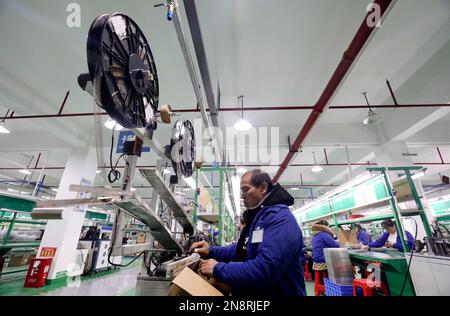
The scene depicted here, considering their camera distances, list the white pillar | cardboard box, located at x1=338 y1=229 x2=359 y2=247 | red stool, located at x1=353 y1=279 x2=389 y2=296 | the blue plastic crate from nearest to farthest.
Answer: red stool, located at x1=353 y1=279 x2=389 y2=296, the blue plastic crate, the white pillar, cardboard box, located at x1=338 y1=229 x2=359 y2=247

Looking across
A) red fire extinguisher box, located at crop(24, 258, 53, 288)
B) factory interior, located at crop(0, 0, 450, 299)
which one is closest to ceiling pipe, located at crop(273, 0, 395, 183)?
factory interior, located at crop(0, 0, 450, 299)

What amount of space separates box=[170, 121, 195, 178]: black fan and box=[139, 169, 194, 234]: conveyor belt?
0.34 metres

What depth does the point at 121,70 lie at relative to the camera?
1.17 m

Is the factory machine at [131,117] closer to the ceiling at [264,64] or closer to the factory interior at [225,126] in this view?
the factory interior at [225,126]

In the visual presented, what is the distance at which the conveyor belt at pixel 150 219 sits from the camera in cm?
114

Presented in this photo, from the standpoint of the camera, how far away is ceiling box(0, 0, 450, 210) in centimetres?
277

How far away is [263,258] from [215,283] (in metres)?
0.36

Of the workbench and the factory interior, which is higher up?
the factory interior

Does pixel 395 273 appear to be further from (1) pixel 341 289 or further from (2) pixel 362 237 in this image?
(2) pixel 362 237

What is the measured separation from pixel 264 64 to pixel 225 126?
7.18 ft

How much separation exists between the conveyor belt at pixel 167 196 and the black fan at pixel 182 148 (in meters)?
0.34

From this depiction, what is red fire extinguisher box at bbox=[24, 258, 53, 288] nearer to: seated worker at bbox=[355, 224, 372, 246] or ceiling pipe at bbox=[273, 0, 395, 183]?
ceiling pipe at bbox=[273, 0, 395, 183]

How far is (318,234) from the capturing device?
4.23 metres
